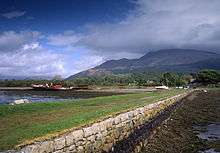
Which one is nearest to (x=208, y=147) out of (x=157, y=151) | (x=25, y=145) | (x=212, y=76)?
(x=157, y=151)

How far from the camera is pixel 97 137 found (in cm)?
1667

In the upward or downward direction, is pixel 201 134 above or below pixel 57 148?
below

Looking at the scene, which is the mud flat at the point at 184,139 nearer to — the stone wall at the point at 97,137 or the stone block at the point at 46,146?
the stone wall at the point at 97,137

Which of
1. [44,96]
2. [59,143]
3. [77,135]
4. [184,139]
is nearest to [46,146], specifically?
[59,143]

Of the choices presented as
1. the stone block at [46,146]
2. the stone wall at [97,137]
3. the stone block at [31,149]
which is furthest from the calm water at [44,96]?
the stone block at [31,149]

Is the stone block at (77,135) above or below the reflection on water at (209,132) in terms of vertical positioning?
above

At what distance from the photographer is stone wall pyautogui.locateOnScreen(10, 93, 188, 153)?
12273mm

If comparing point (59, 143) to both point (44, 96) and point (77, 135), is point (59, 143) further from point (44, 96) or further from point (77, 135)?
point (44, 96)

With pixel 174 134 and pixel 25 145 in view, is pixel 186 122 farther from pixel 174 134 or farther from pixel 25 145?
pixel 25 145

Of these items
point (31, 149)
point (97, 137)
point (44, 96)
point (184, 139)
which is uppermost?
point (31, 149)

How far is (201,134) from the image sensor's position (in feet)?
84.3

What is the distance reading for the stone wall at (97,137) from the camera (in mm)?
12273

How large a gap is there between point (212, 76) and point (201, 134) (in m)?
133

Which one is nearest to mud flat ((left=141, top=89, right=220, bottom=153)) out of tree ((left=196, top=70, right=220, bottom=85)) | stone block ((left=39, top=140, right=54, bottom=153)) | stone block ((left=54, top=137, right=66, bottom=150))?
stone block ((left=54, top=137, right=66, bottom=150))
